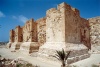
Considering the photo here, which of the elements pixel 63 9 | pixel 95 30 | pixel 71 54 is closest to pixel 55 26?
pixel 63 9

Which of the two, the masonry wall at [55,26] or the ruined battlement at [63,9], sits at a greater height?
the ruined battlement at [63,9]

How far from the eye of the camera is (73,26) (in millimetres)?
11211

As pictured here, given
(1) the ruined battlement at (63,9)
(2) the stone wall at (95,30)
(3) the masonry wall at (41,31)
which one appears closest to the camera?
(1) the ruined battlement at (63,9)

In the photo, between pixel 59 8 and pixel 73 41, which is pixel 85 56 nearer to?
pixel 73 41

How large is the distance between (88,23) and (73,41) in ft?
21.7

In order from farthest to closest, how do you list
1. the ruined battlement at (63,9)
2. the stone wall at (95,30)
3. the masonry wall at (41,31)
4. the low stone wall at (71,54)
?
the stone wall at (95,30) → the masonry wall at (41,31) → the ruined battlement at (63,9) → the low stone wall at (71,54)

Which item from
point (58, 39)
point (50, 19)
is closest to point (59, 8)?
point (50, 19)

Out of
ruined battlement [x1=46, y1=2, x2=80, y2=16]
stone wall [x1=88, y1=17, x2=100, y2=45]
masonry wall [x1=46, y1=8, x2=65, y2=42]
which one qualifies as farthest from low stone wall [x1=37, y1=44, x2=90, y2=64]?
stone wall [x1=88, y1=17, x2=100, y2=45]

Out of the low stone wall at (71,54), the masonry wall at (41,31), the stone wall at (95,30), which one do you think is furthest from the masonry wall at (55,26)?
the stone wall at (95,30)

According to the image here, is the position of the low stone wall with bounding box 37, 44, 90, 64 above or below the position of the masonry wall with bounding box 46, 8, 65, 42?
below

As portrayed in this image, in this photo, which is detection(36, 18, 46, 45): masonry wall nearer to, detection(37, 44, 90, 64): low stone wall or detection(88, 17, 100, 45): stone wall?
detection(37, 44, 90, 64): low stone wall

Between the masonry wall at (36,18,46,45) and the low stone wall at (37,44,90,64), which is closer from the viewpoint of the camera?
the low stone wall at (37,44,90,64)

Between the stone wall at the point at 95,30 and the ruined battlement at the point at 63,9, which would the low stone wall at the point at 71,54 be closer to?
the ruined battlement at the point at 63,9

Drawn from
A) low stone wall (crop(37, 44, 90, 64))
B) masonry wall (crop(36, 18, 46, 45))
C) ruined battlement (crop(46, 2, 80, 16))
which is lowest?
low stone wall (crop(37, 44, 90, 64))
